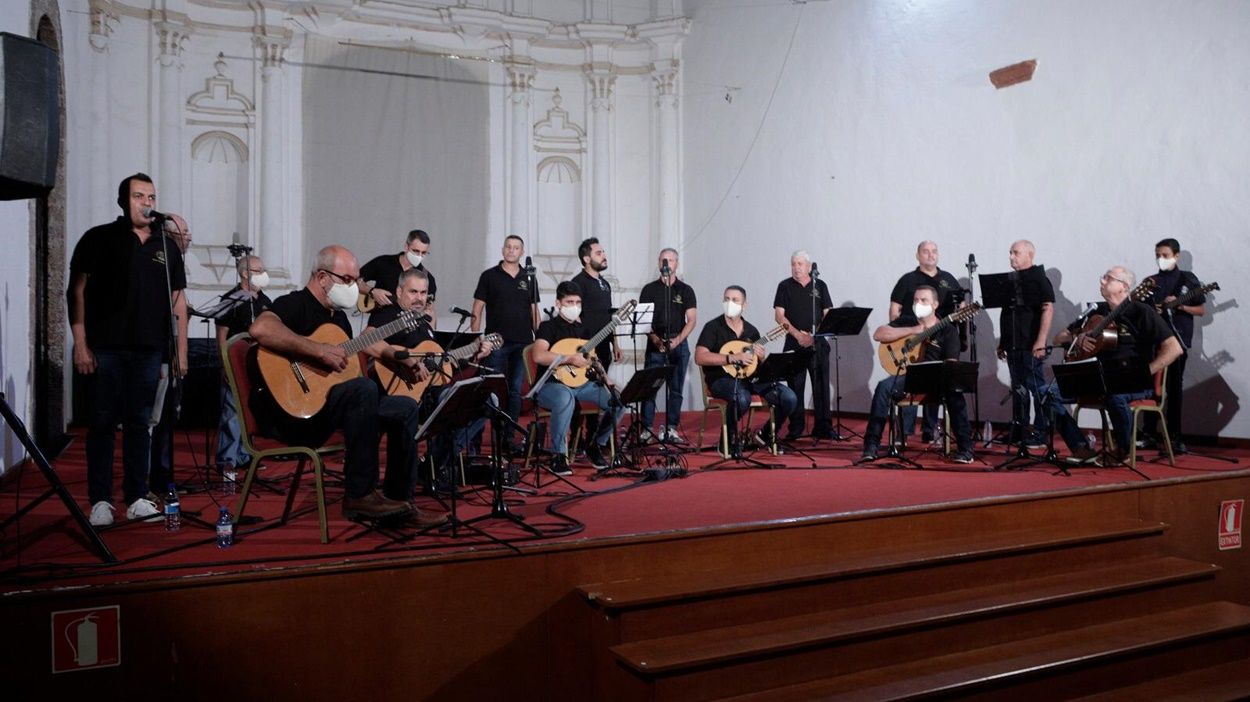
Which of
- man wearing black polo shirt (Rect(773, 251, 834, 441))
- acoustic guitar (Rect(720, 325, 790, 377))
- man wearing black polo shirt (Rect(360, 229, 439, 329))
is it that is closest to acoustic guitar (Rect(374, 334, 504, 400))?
man wearing black polo shirt (Rect(360, 229, 439, 329))

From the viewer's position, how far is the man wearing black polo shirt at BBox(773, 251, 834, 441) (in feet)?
29.7

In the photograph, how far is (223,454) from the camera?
6.45m

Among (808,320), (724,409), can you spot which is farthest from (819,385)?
(724,409)

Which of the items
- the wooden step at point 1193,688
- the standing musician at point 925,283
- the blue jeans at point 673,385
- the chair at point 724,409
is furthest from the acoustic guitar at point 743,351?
the wooden step at point 1193,688

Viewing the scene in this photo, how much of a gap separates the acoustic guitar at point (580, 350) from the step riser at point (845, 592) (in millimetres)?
3126

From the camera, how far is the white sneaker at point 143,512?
14.9ft

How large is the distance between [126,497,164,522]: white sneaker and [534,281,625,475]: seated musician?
107 inches

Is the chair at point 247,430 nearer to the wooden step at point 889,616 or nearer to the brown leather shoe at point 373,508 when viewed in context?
the brown leather shoe at point 373,508

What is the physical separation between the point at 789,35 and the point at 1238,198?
5594mm

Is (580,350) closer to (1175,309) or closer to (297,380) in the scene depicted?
(297,380)

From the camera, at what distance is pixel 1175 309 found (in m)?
7.65

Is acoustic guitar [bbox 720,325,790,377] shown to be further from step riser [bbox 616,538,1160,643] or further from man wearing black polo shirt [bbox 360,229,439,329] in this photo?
step riser [bbox 616,538,1160,643]

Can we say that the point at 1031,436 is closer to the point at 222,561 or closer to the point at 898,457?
the point at 898,457

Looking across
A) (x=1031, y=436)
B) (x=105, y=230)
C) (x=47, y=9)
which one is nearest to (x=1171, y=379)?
(x=1031, y=436)
